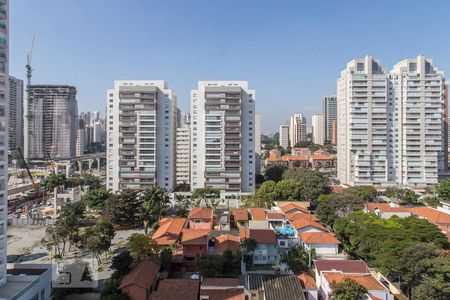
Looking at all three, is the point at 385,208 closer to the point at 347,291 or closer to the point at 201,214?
the point at 201,214

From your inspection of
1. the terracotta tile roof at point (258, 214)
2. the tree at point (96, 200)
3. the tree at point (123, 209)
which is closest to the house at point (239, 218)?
the terracotta tile roof at point (258, 214)

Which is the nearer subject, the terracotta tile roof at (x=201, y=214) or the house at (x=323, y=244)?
the house at (x=323, y=244)

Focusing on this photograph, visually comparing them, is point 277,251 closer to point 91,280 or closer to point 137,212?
point 91,280

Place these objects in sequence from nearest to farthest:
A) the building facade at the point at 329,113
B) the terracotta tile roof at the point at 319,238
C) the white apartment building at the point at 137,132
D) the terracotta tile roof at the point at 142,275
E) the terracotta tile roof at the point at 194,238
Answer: the terracotta tile roof at the point at 142,275, the terracotta tile roof at the point at 194,238, the terracotta tile roof at the point at 319,238, the white apartment building at the point at 137,132, the building facade at the point at 329,113

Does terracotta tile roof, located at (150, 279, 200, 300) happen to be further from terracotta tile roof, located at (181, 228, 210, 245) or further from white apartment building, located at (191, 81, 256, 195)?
white apartment building, located at (191, 81, 256, 195)

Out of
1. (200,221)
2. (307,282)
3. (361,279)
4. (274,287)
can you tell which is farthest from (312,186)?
(274,287)

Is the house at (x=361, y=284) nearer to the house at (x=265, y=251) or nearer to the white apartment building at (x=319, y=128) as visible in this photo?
the house at (x=265, y=251)

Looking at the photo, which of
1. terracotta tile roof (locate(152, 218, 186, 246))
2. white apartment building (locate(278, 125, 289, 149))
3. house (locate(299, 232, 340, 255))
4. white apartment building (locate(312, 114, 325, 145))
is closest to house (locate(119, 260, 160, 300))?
terracotta tile roof (locate(152, 218, 186, 246))
